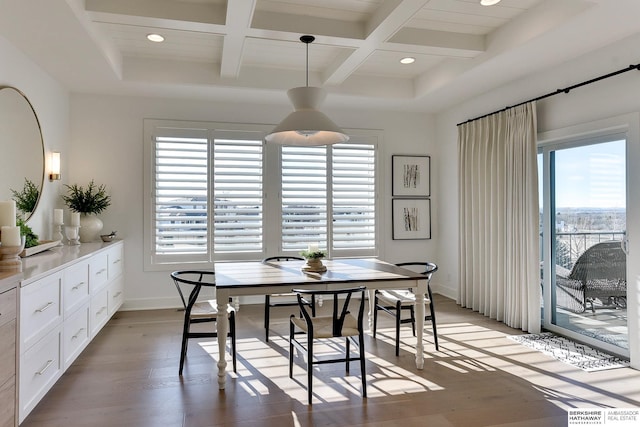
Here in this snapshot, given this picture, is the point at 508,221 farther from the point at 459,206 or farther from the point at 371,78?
the point at 371,78

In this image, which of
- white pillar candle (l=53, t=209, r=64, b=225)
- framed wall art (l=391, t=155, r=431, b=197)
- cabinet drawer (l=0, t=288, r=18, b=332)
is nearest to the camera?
cabinet drawer (l=0, t=288, r=18, b=332)

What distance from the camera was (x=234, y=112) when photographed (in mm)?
5242

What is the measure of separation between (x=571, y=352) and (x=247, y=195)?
3851 mm

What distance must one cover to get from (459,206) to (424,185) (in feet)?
2.46

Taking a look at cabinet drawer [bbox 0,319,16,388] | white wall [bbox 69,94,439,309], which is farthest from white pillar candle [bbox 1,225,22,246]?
white wall [bbox 69,94,439,309]

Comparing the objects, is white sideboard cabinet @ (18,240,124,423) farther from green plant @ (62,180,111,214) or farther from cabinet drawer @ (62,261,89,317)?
green plant @ (62,180,111,214)

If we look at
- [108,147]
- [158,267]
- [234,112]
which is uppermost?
[234,112]

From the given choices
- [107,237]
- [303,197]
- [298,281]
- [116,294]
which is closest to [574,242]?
Answer: [298,281]

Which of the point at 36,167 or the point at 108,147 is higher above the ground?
the point at 108,147

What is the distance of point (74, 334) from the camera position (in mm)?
3100

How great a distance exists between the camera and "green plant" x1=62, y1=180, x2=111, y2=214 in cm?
450

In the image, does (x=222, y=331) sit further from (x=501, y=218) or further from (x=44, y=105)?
(x=501, y=218)

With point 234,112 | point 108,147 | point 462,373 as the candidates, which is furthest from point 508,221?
point 108,147

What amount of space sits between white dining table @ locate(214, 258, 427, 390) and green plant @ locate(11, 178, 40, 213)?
1744mm
